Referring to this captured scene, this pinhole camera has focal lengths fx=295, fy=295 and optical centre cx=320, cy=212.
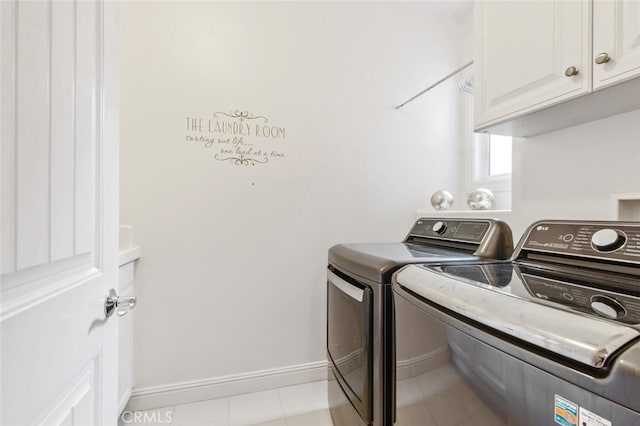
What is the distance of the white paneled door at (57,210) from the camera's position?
1.38 feet

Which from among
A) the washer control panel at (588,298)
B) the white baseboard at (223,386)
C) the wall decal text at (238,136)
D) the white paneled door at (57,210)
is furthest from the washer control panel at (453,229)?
the white paneled door at (57,210)

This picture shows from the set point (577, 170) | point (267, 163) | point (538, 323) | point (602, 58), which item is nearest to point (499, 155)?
point (577, 170)

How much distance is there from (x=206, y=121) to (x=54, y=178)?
136cm

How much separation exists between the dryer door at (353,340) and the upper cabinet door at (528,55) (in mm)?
926

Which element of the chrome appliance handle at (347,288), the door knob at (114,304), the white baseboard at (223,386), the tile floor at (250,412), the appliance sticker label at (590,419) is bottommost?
the tile floor at (250,412)

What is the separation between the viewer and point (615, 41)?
2.81 ft

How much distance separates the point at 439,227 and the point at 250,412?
1.44m

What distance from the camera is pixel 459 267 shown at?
90 centimetres

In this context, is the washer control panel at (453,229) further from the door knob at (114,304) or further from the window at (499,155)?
the door knob at (114,304)

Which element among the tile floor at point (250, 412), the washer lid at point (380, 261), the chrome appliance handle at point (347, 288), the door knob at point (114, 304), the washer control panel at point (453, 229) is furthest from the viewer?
the tile floor at point (250, 412)

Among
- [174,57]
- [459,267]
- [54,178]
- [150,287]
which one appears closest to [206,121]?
[174,57]

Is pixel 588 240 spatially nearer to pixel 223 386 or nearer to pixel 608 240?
pixel 608 240

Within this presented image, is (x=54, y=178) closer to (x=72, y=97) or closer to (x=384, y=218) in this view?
(x=72, y=97)

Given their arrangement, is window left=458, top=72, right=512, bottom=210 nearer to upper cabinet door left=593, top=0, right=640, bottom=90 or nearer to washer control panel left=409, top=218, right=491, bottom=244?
washer control panel left=409, top=218, right=491, bottom=244
